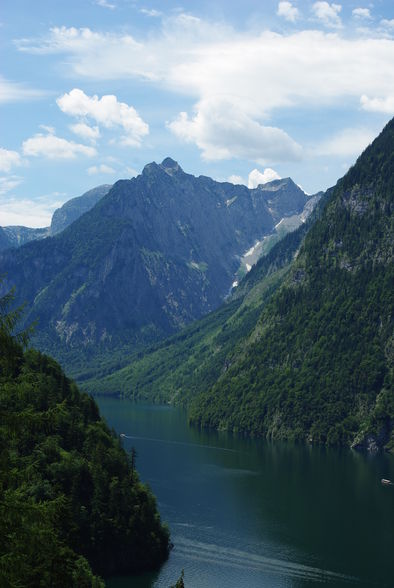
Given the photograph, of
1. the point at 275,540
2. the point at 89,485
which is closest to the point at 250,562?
the point at 275,540

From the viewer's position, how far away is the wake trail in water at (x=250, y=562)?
429ft

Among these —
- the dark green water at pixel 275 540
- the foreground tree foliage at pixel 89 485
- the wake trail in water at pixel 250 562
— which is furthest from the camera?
the wake trail in water at pixel 250 562

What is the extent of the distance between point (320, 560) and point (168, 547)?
100.0ft

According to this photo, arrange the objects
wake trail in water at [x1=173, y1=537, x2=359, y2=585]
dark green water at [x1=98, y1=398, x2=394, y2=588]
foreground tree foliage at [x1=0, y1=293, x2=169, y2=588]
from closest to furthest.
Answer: foreground tree foliage at [x1=0, y1=293, x2=169, y2=588]
dark green water at [x1=98, y1=398, x2=394, y2=588]
wake trail in water at [x1=173, y1=537, x2=359, y2=585]

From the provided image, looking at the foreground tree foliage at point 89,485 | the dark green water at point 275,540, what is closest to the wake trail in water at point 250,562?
the dark green water at point 275,540

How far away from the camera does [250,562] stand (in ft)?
449

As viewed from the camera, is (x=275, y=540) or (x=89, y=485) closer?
(x=89, y=485)

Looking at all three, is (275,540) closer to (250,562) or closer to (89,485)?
(250,562)

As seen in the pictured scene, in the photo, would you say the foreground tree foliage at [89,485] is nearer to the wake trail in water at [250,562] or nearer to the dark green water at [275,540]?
the dark green water at [275,540]

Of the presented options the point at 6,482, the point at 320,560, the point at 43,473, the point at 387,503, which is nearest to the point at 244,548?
the point at 320,560

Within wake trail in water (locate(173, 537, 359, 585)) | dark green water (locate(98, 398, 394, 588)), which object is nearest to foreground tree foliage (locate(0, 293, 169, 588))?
dark green water (locate(98, 398, 394, 588))

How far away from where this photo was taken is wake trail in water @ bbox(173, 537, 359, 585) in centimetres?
13062

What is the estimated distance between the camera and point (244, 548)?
14550 centimetres

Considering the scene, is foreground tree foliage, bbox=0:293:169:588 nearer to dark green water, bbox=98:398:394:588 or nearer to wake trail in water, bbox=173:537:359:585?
dark green water, bbox=98:398:394:588
